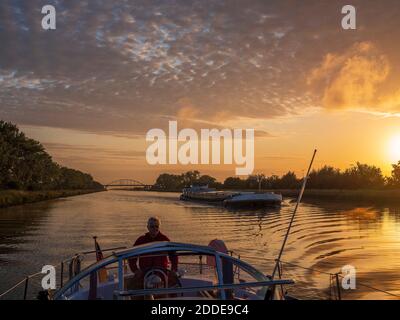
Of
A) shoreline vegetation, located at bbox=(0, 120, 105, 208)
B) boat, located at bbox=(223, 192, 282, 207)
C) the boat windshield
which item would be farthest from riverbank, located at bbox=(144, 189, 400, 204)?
the boat windshield

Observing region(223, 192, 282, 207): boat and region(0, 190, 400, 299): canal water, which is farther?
region(223, 192, 282, 207): boat

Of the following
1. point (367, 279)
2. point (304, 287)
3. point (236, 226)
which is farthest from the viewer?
point (236, 226)

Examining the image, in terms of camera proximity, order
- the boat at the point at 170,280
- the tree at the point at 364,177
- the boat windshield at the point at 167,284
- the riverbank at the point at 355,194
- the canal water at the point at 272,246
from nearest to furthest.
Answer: the boat windshield at the point at 167,284
the boat at the point at 170,280
the canal water at the point at 272,246
the riverbank at the point at 355,194
the tree at the point at 364,177

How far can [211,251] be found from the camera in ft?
28.4

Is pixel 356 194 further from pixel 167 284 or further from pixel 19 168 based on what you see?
pixel 167 284

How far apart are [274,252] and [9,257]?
713 inches

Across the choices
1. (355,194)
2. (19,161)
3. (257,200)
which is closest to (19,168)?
(19,161)

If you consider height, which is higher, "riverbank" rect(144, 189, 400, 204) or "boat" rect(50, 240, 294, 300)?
"boat" rect(50, 240, 294, 300)

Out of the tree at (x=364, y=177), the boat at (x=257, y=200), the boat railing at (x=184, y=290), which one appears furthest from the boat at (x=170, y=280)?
the tree at (x=364, y=177)

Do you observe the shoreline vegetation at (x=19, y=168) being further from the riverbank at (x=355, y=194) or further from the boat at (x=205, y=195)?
the riverbank at (x=355, y=194)

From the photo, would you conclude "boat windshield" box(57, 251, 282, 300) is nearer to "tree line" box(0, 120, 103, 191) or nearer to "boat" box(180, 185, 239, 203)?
"boat" box(180, 185, 239, 203)
